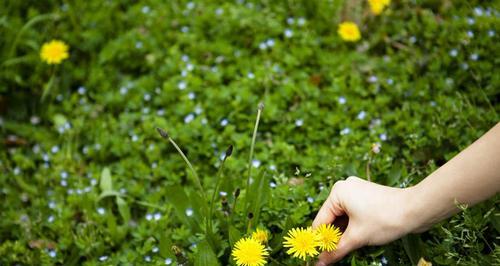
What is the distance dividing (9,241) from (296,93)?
1631 mm

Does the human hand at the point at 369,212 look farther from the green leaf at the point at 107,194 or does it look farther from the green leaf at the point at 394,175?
the green leaf at the point at 107,194

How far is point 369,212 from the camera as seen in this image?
162cm

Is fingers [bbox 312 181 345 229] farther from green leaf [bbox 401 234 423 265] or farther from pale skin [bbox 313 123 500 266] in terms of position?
green leaf [bbox 401 234 423 265]

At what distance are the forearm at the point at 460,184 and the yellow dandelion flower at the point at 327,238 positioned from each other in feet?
0.87

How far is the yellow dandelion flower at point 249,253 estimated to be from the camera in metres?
1.75

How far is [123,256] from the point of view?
7.24 feet

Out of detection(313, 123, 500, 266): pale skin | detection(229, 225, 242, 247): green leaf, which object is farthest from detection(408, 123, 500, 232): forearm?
detection(229, 225, 242, 247): green leaf

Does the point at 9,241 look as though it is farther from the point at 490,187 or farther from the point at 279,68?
the point at 490,187

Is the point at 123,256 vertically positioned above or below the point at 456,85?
below

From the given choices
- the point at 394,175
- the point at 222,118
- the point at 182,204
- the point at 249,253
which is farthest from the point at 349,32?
the point at 249,253

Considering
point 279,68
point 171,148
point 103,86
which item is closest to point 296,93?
point 279,68

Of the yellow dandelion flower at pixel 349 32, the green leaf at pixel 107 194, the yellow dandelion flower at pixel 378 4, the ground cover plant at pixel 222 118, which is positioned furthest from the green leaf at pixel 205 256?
Result: the yellow dandelion flower at pixel 378 4

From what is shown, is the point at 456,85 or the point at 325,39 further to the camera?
the point at 325,39

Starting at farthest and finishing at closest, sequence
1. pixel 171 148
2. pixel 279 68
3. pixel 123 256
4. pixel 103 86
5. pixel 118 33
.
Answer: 1. pixel 118 33
2. pixel 103 86
3. pixel 279 68
4. pixel 171 148
5. pixel 123 256
